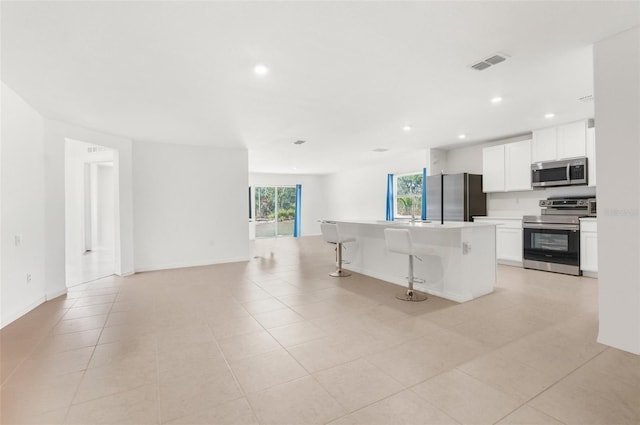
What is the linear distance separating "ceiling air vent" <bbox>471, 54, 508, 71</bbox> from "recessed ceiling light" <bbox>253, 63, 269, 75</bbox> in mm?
2097

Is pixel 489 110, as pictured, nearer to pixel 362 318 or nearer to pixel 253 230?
pixel 362 318

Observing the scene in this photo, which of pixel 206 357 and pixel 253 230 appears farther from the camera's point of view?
pixel 253 230

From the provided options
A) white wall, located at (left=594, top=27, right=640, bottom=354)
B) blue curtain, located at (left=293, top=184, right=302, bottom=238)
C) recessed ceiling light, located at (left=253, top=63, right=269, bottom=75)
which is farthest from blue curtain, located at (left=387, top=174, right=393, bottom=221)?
recessed ceiling light, located at (left=253, top=63, right=269, bottom=75)

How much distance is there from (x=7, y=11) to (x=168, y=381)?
9.26ft

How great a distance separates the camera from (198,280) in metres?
5.45

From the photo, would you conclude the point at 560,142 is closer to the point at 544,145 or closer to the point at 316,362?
the point at 544,145

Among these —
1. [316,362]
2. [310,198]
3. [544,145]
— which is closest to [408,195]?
[544,145]

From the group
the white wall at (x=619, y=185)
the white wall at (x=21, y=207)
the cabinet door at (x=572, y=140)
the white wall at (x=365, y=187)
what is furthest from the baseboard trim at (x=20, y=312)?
the cabinet door at (x=572, y=140)

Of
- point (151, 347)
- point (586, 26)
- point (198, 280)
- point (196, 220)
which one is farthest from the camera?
point (196, 220)

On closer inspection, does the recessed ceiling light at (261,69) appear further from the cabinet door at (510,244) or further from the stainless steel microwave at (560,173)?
the cabinet door at (510,244)

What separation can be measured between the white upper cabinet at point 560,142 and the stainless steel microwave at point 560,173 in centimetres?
10

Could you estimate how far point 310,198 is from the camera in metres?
13.7

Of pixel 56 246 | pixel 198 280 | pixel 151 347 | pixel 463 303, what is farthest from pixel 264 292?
pixel 56 246

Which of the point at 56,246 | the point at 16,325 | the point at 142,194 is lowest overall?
the point at 16,325
